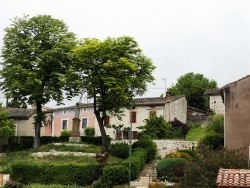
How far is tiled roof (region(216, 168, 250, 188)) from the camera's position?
16.6 metres

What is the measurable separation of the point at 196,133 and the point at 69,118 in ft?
60.0

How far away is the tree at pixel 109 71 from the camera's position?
45875 millimetres

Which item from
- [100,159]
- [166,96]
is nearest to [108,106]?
[100,159]

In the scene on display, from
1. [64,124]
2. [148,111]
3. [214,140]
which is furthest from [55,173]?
[64,124]

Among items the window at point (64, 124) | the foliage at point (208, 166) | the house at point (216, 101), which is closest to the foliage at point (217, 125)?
the house at point (216, 101)

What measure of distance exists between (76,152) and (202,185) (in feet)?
71.1

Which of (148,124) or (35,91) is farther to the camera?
(148,124)

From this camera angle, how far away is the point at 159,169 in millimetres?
37625

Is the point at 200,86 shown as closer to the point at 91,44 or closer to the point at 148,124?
the point at 148,124

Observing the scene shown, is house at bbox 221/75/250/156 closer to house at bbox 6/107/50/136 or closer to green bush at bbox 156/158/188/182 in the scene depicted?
green bush at bbox 156/158/188/182

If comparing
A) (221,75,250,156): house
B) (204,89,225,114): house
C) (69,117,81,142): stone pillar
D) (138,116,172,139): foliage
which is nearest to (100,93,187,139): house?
(138,116,172,139): foliage

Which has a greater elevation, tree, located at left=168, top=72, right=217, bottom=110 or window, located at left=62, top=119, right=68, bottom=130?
tree, located at left=168, top=72, right=217, bottom=110

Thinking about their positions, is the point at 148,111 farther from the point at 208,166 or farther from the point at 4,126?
the point at 208,166

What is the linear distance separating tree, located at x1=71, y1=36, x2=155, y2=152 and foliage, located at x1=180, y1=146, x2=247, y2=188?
18.7 m
